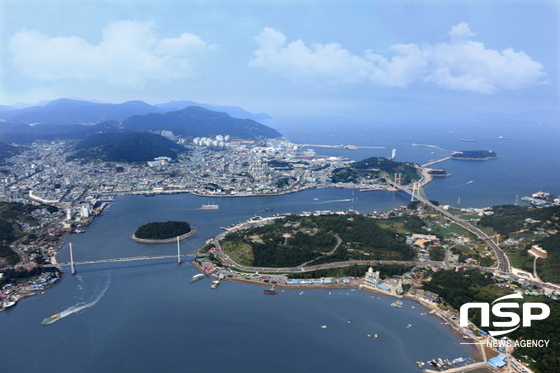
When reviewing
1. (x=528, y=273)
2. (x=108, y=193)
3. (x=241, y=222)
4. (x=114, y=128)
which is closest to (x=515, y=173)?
(x=528, y=273)

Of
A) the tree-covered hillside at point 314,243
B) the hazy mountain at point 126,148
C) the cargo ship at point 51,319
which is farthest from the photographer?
the hazy mountain at point 126,148

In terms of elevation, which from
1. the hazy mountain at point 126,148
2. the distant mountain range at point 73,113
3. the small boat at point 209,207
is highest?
the distant mountain range at point 73,113

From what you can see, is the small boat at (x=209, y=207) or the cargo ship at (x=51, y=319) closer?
the cargo ship at (x=51, y=319)

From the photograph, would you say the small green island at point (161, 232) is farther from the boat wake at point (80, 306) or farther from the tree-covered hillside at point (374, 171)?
the tree-covered hillside at point (374, 171)

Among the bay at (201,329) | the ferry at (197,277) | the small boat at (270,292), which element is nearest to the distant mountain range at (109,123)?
the bay at (201,329)

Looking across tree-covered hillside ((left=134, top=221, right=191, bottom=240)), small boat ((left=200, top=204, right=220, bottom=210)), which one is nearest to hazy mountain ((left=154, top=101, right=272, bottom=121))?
small boat ((left=200, top=204, right=220, bottom=210))

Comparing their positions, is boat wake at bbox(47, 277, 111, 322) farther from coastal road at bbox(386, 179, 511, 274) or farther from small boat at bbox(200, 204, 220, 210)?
coastal road at bbox(386, 179, 511, 274)

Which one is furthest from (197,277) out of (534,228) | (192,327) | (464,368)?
(534,228)
